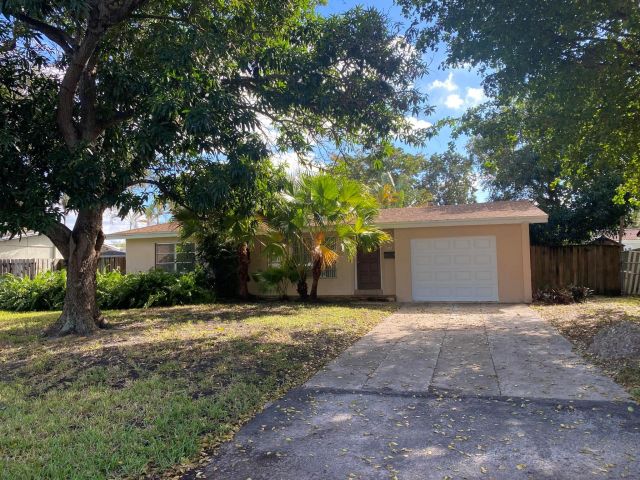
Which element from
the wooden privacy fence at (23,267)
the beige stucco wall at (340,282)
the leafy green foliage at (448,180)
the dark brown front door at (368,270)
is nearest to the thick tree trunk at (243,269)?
the beige stucco wall at (340,282)

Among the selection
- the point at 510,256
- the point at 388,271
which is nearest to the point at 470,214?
the point at 510,256

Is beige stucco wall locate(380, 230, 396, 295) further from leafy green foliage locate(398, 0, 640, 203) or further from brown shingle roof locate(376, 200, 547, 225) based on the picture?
leafy green foliage locate(398, 0, 640, 203)

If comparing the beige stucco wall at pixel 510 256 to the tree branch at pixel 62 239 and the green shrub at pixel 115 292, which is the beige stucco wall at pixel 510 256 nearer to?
the green shrub at pixel 115 292

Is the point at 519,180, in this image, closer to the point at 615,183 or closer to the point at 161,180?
the point at 615,183

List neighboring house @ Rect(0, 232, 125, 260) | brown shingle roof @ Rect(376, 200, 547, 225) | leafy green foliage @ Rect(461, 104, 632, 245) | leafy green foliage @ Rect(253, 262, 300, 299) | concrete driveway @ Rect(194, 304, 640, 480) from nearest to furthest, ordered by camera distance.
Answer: concrete driveway @ Rect(194, 304, 640, 480) → leafy green foliage @ Rect(461, 104, 632, 245) → brown shingle roof @ Rect(376, 200, 547, 225) → leafy green foliage @ Rect(253, 262, 300, 299) → neighboring house @ Rect(0, 232, 125, 260)

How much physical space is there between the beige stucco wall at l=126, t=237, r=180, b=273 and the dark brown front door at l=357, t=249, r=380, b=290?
7.65 metres

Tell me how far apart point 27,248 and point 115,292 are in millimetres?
17093

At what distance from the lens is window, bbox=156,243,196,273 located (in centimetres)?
1694

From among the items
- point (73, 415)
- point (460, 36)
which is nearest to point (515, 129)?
point (460, 36)

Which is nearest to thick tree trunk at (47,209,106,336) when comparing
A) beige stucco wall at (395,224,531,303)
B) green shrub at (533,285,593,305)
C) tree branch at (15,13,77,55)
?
tree branch at (15,13,77,55)

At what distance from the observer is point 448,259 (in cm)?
1412

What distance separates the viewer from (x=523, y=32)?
25.5ft

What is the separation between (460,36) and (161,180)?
6305 millimetres

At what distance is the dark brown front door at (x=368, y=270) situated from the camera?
1559cm
